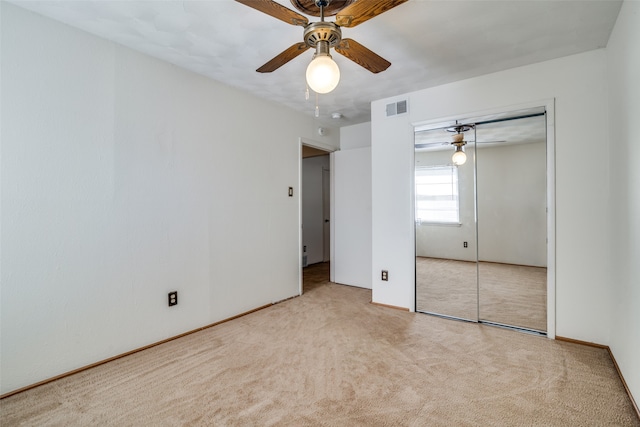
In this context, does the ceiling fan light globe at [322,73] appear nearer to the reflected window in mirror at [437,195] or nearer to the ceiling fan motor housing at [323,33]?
the ceiling fan motor housing at [323,33]

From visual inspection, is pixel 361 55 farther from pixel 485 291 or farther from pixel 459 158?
pixel 485 291

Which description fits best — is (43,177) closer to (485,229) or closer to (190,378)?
(190,378)

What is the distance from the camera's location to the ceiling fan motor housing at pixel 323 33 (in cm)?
162

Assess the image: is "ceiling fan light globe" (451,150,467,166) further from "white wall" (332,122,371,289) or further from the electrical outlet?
the electrical outlet

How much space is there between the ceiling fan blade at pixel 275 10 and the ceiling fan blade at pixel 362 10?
0.67 ft

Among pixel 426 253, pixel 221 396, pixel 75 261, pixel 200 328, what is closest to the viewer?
pixel 221 396

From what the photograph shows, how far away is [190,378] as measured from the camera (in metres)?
2.10

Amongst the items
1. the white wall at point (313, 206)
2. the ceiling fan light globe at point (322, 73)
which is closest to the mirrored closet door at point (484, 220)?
the ceiling fan light globe at point (322, 73)

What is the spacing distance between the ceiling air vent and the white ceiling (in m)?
0.40

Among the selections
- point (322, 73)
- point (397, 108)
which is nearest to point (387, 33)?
point (322, 73)

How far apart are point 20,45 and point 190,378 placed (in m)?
2.45

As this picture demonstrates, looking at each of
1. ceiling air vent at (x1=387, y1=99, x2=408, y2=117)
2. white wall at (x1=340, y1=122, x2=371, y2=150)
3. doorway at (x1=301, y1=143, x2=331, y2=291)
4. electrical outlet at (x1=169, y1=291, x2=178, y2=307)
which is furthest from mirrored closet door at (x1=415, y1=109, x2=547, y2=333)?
doorway at (x1=301, y1=143, x2=331, y2=291)

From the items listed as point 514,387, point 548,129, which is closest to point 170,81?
point 548,129

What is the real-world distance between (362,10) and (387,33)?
81 cm
